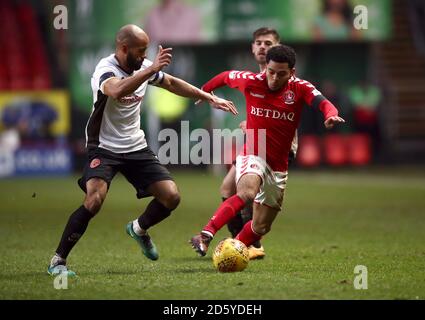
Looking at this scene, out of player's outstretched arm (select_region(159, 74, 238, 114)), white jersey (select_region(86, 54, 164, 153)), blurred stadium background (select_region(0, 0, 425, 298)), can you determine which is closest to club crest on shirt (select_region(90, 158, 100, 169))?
white jersey (select_region(86, 54, 164, 153))

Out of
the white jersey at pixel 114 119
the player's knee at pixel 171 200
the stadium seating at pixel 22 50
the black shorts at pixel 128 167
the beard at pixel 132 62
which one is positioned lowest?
the player's knee at pixel 171 200

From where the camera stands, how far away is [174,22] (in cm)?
2289

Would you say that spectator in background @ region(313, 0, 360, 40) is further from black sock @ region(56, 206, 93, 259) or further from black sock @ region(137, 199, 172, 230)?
black sock @ region(56, 206, 93, 259)

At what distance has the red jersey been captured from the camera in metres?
8.80

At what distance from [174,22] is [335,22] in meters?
3.78

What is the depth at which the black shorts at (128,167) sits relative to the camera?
331 inches

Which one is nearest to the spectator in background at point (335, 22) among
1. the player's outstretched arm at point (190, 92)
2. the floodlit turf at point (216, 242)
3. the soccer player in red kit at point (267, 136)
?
the floodlit turf at point (216, 242)

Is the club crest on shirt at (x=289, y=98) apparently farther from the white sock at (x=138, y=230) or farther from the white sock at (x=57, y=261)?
the white sock at (x=57, y=261)

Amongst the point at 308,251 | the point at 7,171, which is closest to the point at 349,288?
the point at 308,251

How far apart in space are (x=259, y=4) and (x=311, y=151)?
12.9ft

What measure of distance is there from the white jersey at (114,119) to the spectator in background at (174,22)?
1424 centimetres

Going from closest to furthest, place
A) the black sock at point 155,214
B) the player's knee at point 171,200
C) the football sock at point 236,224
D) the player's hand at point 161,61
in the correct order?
the player's hand at point 161,61, the player's knee at point 171,200, the black sock at point 155,214, the football sock at point 236,224

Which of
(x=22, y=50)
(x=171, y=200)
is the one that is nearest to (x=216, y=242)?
(x=171, y=200)
